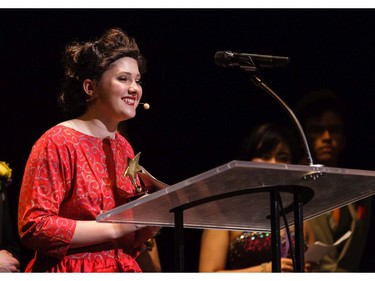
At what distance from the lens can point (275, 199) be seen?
2314 mm

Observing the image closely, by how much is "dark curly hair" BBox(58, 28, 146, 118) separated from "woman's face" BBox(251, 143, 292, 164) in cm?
159

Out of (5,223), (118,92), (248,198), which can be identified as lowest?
(5,223)

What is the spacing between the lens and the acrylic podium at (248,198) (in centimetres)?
213

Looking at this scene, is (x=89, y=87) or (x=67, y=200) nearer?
(x=67, y=200)

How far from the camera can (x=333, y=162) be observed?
189 inches

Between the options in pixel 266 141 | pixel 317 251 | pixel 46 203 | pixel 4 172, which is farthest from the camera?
pixel 266 141

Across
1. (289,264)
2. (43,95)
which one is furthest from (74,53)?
(289,264)

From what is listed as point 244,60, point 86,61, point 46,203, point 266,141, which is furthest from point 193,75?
point 46,203

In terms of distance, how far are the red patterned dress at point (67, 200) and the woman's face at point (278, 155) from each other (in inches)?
67.8

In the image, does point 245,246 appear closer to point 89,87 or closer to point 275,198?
point 89,87

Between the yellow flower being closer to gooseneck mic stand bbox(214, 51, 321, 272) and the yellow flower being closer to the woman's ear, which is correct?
the woman's ear

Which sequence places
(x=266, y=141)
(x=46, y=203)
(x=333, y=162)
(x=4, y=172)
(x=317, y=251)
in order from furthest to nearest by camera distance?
(x=333, y=162) → (x=266, y=141) → (x=317, y=251) → (x=4, y=172) → (x=46, y=203)

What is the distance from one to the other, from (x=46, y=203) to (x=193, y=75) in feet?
7.39

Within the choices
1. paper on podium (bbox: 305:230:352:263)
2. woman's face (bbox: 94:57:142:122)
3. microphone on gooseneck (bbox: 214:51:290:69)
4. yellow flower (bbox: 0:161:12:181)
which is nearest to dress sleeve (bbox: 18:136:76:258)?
woman's face (bbox: 94:57:142:122)
